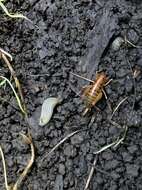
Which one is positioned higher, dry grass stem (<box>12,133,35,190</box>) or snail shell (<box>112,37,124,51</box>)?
snail shell (<box>112,37,124,51</box>)

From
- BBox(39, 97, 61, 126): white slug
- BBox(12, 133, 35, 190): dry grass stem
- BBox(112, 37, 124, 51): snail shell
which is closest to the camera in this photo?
BBox(12, 133, 35, 190): dry grass stem

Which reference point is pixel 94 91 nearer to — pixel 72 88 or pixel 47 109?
pixel 72 88

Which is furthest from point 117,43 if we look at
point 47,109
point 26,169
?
point 26,169

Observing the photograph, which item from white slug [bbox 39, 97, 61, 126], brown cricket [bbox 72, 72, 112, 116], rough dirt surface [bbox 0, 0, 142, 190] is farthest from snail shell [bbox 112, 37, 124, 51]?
white slug [bbox 39, 97, 61, 126]

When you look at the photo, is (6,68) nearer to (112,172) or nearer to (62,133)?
(62,133)

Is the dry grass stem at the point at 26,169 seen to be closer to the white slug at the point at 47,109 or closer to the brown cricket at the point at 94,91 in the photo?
the white slug at the point at 47,109

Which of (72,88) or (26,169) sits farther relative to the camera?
(72,88)

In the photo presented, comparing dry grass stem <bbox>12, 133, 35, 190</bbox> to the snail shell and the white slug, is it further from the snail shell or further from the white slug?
the snail shell
